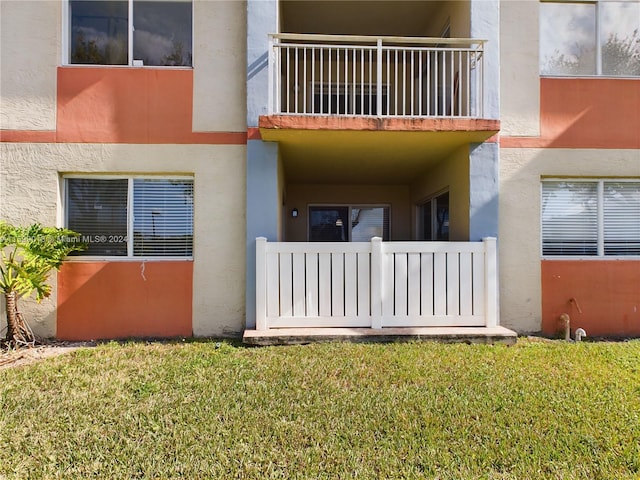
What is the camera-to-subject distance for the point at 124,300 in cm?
582

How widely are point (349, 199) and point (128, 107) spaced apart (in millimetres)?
5595

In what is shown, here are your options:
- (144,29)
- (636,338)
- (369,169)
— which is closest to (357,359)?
(369,169)

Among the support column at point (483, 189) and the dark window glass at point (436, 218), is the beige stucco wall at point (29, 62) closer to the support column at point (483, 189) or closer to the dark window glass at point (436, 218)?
the support column at point (483, 189)

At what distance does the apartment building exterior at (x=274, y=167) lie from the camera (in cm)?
556

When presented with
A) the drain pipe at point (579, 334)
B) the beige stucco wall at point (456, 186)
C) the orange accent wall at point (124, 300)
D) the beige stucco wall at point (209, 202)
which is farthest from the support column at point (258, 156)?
the drain pipe at point (579, 334)

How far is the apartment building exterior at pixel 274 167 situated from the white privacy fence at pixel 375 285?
31 mm

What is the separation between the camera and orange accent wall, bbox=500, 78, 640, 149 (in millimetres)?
6102

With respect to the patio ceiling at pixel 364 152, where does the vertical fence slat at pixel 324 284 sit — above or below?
below

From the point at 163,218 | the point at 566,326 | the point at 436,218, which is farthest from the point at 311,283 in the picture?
the point at 566,326

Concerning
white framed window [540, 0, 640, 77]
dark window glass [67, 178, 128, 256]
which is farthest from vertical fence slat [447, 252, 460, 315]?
dark window glass [67, 178, 128, 256]

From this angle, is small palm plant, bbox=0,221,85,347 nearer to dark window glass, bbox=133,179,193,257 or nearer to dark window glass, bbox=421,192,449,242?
dark window glass, bbox=133,179,193,257

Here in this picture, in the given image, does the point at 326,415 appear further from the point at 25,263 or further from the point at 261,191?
the point at 25,263

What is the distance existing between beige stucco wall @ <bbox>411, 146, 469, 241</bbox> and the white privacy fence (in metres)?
0.74

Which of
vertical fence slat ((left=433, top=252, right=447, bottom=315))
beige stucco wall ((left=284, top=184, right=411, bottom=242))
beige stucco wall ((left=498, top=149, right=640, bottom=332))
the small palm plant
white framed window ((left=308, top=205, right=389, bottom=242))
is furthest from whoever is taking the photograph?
white framed window ((left=308, top=205, right=389, bottom=242))
